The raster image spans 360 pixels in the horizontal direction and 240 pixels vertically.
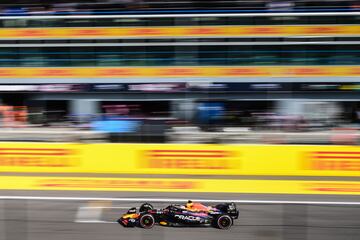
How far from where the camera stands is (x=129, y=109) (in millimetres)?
32625

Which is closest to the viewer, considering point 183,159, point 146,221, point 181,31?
point 146,221

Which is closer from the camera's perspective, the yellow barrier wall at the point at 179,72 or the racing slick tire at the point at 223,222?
the racing slick tire at the point at 223,222

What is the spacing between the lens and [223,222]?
22.7ft

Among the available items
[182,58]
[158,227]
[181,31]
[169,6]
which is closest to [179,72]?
[182,58]

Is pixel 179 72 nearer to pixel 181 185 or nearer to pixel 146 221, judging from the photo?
pixel 181 185

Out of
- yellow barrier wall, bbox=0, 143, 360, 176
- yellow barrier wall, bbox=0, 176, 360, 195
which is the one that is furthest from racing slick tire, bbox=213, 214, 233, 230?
yellow barrier wall, bbox=0, 143, 360, 176

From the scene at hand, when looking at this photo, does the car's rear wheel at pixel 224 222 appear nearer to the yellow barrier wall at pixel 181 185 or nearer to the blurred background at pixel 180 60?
the yellow barrier wall at pixel 181 185

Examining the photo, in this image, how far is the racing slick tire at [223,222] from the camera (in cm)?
692

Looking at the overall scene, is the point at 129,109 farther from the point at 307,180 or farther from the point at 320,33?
the point at 307,180

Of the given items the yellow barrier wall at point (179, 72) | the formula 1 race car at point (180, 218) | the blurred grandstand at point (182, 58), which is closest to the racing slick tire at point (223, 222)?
the formula 1 race car at point (180, 218)

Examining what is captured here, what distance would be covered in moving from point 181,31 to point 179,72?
2.75m

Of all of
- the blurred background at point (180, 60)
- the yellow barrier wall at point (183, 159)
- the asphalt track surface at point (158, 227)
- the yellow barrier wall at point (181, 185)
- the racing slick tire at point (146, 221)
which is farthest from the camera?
the blurred background at point (180, 60)

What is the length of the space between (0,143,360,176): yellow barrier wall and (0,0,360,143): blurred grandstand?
57.9 feet

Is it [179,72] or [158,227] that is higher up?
[179,72]
